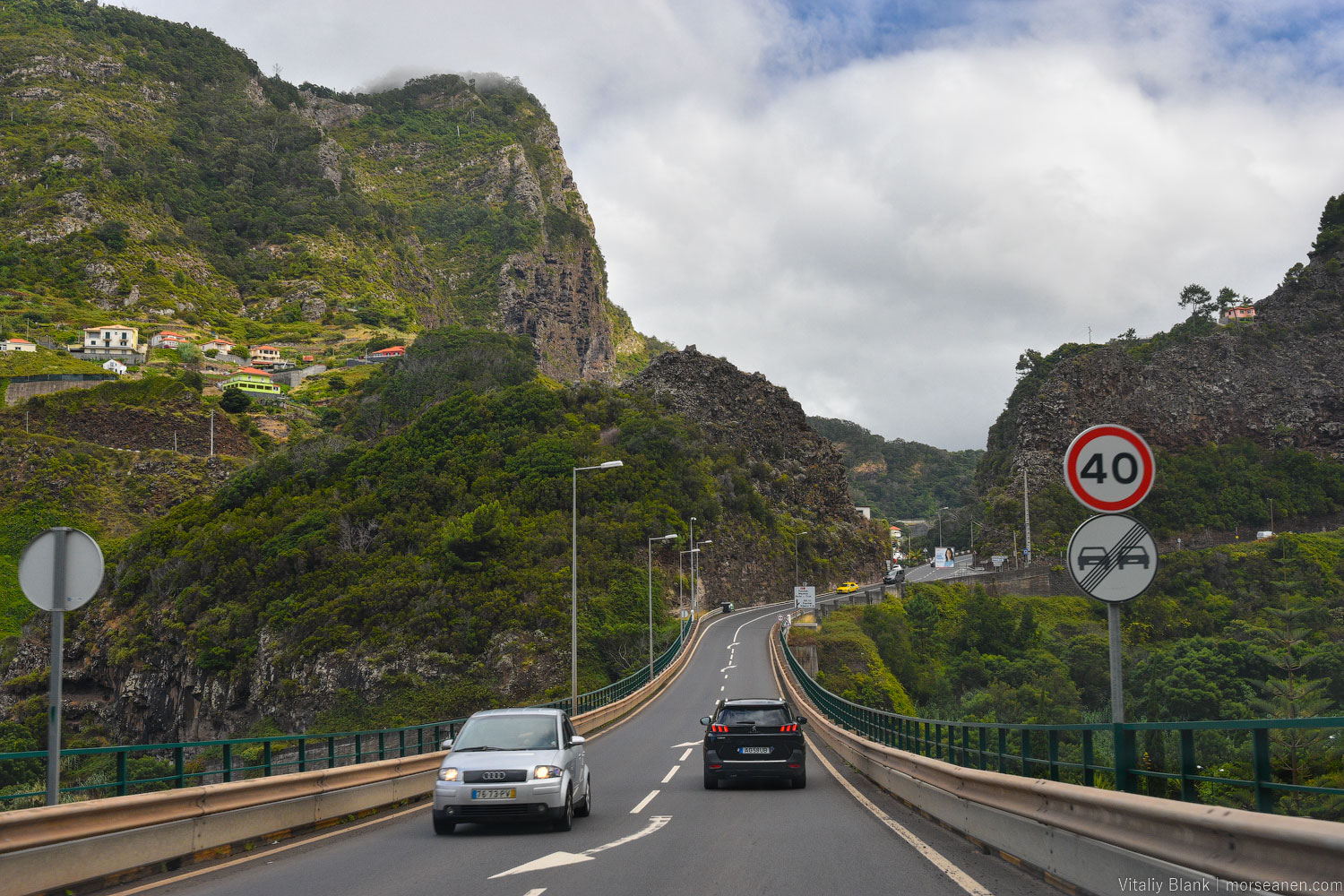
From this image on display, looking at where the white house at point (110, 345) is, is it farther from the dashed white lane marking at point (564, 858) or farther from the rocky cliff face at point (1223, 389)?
the dashed white lane marking at point (564, 858)

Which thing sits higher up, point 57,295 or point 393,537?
point 57,295

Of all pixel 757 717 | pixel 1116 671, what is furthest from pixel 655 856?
pixel 757 717

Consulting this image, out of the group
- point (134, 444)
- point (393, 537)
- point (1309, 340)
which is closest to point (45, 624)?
point (393, 537)

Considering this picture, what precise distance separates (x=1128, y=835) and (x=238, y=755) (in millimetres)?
53123

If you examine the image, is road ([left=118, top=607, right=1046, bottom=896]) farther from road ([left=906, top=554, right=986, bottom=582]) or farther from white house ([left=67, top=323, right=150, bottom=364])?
white house ([left=67, top=323, right=150, bottom=364])

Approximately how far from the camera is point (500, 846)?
11203 mm

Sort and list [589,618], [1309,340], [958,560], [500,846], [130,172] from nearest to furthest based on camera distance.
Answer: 1. [500,846]
2. [589,618]
3. [1309,340]
4. [958,560]
5. [130,172]

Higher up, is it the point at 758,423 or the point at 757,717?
the point at 758,423

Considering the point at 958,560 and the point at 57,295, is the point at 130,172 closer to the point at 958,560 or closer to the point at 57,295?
the point at 57,295

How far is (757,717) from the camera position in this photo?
17844 millimetres

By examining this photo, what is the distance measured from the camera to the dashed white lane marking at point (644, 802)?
14547mm

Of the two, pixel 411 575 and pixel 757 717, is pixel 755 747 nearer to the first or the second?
pixel 757 717

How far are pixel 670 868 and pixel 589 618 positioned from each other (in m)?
Result: 63.5

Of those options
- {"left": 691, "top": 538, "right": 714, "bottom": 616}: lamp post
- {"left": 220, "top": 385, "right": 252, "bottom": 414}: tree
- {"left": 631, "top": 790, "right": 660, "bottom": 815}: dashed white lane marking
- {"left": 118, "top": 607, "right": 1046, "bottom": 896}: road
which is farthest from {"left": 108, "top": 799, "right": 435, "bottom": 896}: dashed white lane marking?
{"left": 220, "top": 385, "right": 252, "bottom": 414}: tree
